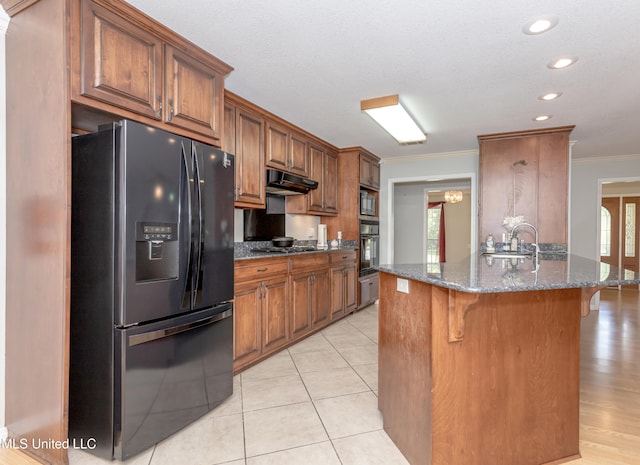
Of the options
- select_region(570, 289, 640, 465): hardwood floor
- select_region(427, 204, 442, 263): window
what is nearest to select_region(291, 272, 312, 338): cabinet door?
select_region(570, 289, 640, 465): hardwood floor

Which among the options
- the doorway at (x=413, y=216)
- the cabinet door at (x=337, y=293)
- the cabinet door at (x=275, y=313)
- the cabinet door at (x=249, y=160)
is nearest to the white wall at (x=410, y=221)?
the doorway at (x=413, y=216)

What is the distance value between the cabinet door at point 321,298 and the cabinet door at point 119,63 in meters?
2.45

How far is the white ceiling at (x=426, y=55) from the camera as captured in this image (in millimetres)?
1783

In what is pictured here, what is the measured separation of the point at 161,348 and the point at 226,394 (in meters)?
0.71

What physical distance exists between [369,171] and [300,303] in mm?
2507

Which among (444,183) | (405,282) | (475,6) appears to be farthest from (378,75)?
(444,183)

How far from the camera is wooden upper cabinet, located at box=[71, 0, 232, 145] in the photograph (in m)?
1.60

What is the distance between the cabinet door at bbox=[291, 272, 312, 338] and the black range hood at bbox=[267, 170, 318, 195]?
960 millimetres

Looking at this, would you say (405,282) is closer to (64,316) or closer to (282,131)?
(64,316)

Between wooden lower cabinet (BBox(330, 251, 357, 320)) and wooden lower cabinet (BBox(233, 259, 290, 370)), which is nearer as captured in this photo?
wooden lower cabinet (BBox(233, 259, 290, 370))

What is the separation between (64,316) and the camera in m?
1.56

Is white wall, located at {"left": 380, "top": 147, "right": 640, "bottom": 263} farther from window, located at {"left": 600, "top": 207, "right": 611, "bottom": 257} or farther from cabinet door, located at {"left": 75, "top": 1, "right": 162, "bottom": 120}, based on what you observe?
cabinet door, located at {"left": 75, "top": 1, "right": 162, "bottom": 120}

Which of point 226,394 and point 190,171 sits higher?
point 190,171

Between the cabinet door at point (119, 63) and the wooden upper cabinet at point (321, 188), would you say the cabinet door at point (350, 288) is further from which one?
the cabinet door at point (119, 63)
